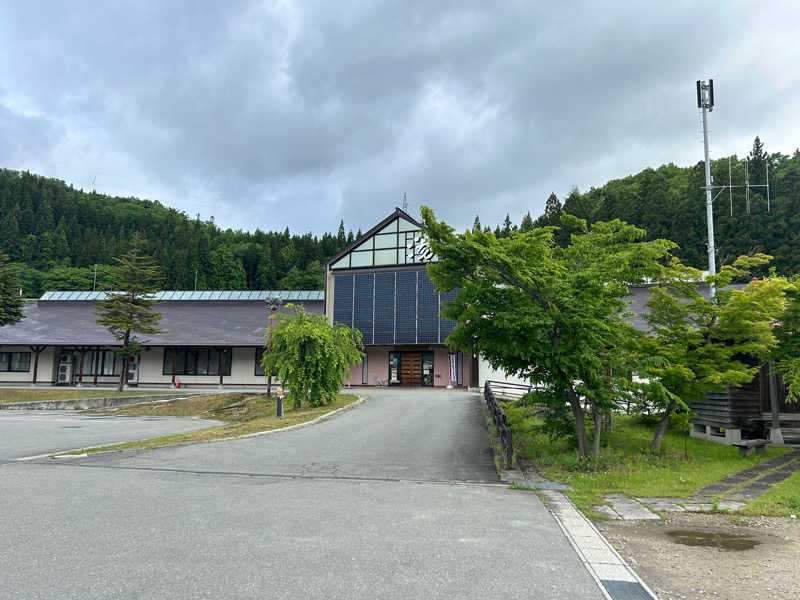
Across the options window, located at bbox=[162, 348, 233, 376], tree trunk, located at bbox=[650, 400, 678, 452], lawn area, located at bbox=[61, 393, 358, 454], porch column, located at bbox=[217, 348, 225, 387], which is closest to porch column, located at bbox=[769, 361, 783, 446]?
tree trunk, located at bbox=[650, 400, 678, 452]

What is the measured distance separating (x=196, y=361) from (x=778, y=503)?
38.4 m

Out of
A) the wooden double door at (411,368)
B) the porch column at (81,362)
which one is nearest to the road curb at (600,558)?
the wooden double door at (411,368)

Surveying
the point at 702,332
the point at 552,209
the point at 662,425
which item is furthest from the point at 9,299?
the point at 552,209

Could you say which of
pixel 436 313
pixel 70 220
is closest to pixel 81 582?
pixel 436 313

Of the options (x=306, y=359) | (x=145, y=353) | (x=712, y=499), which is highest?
(x=145, y=353)

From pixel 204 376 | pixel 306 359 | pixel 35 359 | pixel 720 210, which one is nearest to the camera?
pixel 306 359

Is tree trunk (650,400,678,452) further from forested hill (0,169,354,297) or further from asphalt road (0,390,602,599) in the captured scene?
forested hill (0,169,354,297)

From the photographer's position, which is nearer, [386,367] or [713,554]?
[713,554]

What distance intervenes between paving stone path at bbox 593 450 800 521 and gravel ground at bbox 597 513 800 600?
35 centimetres

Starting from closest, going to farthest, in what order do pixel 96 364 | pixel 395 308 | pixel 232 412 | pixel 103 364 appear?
pixel 232 412 → pixel 395 308 → pixel 96 364 → pixel 103 364

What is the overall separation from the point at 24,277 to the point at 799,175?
98.4 metres

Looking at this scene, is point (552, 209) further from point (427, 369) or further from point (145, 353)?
point (145, 353)

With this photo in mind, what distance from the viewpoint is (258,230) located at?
104688mm

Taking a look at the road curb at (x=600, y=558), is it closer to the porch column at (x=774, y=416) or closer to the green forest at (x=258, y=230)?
the porch column at (x=774, y=416)
